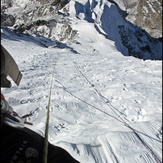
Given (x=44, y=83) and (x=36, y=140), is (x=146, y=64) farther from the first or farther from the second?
(x=36, y=140)

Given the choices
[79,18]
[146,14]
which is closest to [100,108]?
[79,18]

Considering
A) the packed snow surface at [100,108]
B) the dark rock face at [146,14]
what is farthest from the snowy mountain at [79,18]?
the packed snow surface at [100,108]

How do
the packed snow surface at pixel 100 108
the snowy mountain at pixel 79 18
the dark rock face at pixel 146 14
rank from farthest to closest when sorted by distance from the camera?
the dark rock face at pixel 146 14
the snowy mountain at pixel 79 18
the packed snow surface at pixel 100 108

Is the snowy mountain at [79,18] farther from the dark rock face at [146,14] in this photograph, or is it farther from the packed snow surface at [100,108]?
the packed snow surface at [100,108]

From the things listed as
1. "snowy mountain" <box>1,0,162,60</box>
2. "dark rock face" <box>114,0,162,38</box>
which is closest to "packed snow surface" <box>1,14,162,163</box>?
"snowy mountain" <box>1,0,162,60</box>

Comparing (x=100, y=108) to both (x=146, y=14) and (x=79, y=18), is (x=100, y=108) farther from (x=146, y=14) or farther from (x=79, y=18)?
(x=146, y=14)

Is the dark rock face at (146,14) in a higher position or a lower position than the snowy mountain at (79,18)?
lower

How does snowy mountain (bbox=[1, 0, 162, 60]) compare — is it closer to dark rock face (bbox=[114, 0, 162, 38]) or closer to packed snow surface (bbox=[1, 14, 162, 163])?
dark rock face (bbox=[114, 0, 162, 38])

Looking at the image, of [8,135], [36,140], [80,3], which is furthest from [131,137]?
[80,3]
